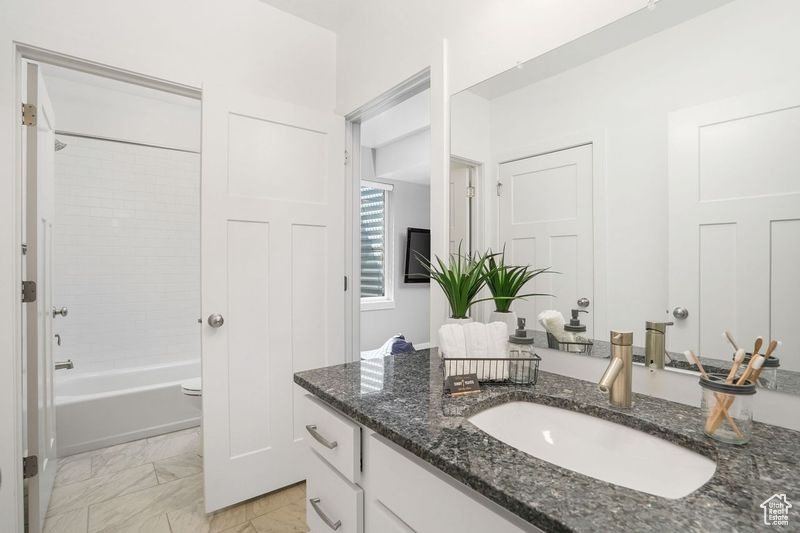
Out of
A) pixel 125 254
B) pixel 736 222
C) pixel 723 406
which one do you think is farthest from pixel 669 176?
pixel 125 254

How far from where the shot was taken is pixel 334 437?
1067 millimetres

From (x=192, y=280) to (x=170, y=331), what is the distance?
47cm

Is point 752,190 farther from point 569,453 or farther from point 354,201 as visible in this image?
point 354,201

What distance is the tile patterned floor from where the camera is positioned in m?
1.87

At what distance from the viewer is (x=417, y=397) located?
41.2 inches

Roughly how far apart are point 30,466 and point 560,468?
214cm

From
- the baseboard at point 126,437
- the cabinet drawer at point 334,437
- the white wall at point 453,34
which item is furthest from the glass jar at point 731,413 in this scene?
the baseboard at point 126,437

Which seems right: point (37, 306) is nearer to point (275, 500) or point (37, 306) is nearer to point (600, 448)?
point (275, 500)

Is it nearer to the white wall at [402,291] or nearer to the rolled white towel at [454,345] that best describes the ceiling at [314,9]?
the rolled white towel at [454,345]

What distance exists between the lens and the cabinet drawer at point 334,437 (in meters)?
0.99

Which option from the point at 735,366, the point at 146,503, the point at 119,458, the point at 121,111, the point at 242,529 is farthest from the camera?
the point at 121,111

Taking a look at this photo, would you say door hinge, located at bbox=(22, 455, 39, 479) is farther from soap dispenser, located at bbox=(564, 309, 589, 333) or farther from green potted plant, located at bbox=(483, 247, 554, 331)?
soap dispenser, located at bbox=(564, 309, 589, 333)

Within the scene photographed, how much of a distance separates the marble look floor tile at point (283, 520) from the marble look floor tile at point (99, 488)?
0.78 meters

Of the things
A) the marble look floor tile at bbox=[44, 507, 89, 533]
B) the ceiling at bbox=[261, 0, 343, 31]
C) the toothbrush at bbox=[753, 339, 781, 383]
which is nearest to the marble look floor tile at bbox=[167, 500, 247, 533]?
the marble look floor tile at bbox=[44, 507, 89, 533]
